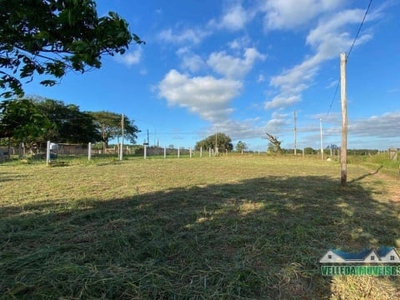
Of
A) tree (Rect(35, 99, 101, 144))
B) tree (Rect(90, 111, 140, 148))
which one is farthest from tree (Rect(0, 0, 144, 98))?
tree (Rect(90, 111, 140, 148))

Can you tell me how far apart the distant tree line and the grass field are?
3.52 feet

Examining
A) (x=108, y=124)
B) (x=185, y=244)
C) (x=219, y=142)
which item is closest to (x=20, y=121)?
(x=185, y=244)

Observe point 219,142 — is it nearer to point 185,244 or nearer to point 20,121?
point 185,244

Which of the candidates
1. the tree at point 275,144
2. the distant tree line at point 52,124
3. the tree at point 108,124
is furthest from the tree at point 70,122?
the tree at point 275,144

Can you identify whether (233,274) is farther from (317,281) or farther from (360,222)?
(360,222)

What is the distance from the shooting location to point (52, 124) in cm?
183

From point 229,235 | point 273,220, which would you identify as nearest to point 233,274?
point 229,235

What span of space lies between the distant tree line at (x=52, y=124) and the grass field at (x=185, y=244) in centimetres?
107

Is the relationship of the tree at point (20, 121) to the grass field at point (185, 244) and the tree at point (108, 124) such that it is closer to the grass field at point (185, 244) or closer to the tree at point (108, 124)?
the grass field at point (185, 244)

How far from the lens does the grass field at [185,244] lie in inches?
83.9

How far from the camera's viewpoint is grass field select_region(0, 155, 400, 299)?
6.99ft

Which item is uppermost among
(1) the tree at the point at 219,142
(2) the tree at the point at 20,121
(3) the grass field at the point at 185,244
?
(1) the tree at the point at 219,142

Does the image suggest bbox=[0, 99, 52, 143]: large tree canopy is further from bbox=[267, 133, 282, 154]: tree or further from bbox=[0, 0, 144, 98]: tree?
bbox=[267, 133, 282, 154]: tree

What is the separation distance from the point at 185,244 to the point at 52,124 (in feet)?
6.03
